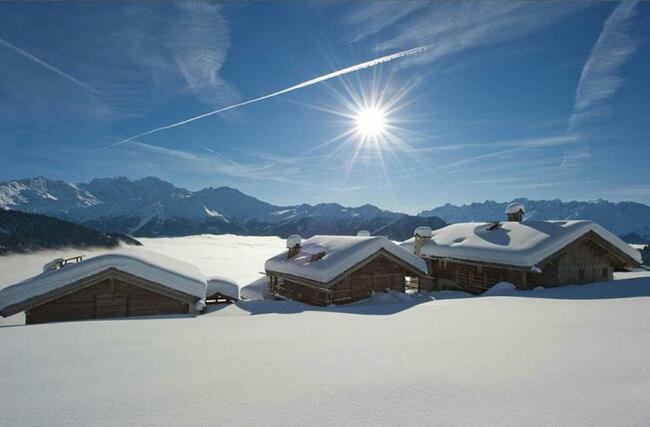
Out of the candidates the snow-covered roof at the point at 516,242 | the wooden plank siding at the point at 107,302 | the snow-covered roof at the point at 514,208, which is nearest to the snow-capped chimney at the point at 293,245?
the wooden plank siding at the point at 107,302

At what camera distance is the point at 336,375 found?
5113mm

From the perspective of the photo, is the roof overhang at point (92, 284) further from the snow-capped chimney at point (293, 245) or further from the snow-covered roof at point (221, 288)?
the snow-capped chimney at point (293, 245)

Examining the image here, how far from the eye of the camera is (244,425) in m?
3.69

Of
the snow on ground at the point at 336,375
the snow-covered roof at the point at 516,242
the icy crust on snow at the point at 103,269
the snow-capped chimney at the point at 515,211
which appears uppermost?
the snow-capped chimney at the point at 515,211

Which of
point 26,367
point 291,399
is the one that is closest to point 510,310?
point 291,399

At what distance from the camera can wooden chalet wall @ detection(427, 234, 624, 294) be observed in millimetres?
21812

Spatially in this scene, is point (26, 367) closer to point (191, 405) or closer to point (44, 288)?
point (191, 405)

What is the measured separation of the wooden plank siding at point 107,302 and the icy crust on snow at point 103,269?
457 millimetres

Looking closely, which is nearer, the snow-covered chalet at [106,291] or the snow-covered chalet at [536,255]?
the snow-covered chalet at [106,291]

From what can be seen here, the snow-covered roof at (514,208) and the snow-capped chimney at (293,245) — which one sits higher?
the snow-covered roof at (514,208)

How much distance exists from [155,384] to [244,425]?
1.89 metres

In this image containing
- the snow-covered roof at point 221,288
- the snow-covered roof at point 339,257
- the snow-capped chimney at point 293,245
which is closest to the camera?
the snow-covered roof at point 339,257

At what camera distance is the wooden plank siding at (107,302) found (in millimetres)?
15406

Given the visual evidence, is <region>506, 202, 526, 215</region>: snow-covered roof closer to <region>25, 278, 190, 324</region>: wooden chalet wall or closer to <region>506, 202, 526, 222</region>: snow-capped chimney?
<region>506, 202, 526, 222</region>: snow-capped chimney
